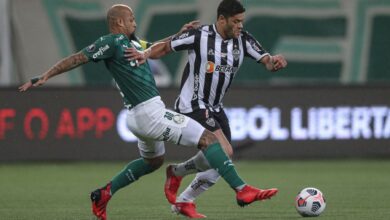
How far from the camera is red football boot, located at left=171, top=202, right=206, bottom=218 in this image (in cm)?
924

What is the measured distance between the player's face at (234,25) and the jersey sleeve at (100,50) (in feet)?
3.78

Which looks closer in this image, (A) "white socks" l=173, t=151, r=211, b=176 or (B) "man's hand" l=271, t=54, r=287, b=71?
(B) "man's hand" l=271, t=54, r=287, b=71

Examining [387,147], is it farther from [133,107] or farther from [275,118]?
[133,107]

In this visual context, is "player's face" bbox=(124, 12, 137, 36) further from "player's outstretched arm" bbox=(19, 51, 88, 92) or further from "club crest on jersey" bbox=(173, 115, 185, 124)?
"club crest on jersey" bbox=(173, 115, 185, 124)

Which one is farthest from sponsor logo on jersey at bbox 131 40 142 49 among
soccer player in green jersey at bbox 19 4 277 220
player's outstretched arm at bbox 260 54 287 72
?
player's outstretched arm at bbox 260 54 287 72

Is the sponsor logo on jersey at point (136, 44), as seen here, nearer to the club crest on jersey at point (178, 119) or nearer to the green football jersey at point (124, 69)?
the green football jersey at point (124, 69)

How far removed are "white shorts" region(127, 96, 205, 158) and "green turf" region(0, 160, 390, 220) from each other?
35.1 inches

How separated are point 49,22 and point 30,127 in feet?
9.79

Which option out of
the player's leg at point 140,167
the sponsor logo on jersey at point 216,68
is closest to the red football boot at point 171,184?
the player's leg at point 140,167

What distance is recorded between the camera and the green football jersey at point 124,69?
28.0 ft

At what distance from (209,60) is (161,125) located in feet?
3.49

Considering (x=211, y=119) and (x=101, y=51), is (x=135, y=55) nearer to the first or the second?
(x=101, y=51)

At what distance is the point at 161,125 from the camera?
8.54 meters

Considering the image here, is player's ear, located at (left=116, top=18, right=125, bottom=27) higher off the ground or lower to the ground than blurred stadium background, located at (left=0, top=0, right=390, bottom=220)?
higher
